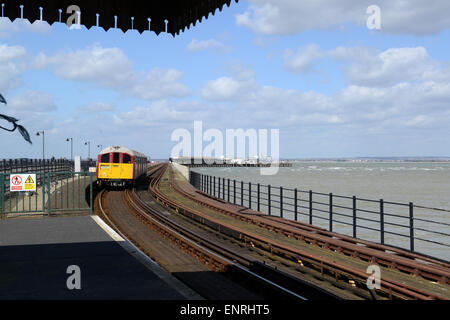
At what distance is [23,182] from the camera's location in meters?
16.3

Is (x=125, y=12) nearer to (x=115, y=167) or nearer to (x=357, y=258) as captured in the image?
(x=357, y=258)

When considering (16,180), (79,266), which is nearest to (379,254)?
(79,266)

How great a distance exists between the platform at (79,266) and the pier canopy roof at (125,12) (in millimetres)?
4581

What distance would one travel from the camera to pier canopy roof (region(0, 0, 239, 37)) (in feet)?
24.7

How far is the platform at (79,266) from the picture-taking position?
7.12m

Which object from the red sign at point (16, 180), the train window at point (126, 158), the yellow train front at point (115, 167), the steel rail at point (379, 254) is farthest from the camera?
the train window at point (126, 158)

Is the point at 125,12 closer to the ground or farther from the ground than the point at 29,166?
farther from the ground

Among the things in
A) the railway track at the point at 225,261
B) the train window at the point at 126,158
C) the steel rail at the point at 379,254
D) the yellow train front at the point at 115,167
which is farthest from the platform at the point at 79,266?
the train window at the point at 126,158

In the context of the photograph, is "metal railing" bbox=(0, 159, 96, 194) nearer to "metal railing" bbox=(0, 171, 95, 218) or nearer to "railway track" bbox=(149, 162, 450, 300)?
"metal railing" bbox=(0, 171, 95, 218)

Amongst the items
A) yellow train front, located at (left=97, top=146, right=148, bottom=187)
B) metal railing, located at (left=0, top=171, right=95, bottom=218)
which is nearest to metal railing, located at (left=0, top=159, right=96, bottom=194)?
metal railing, located at (left=0, top=171, right=95, bottom=218)

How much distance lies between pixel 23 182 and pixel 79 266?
28.0 ft

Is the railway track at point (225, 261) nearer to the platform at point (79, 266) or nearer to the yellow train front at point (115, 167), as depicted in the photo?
the platform at point (79, 266)
